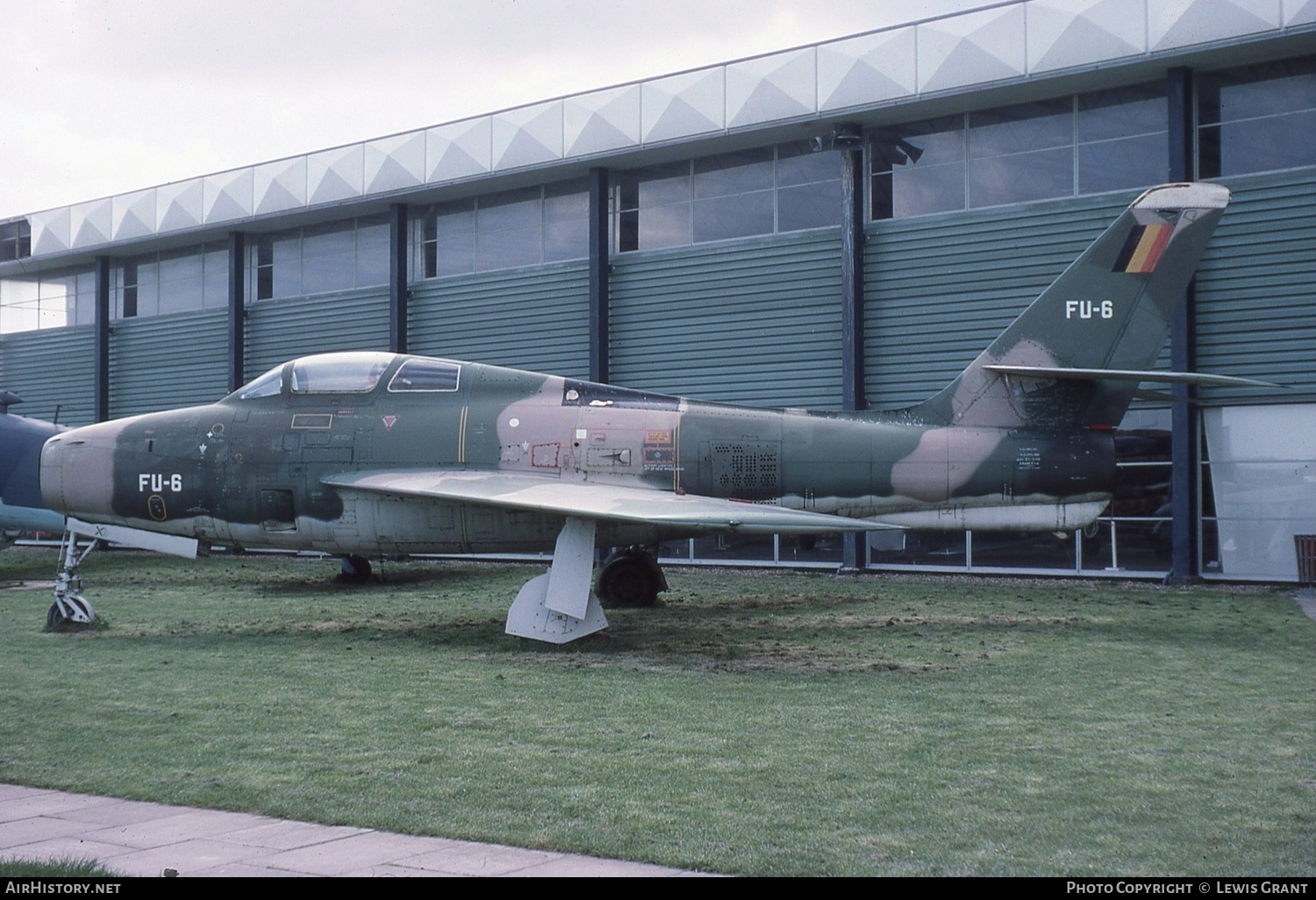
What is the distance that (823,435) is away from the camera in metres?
15.0

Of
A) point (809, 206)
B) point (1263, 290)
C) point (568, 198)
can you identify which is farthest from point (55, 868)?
point (568, 198)

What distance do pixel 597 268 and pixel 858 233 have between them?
6.89 m

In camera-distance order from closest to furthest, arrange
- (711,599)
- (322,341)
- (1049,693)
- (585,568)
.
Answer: (1049,693) → (585,568) → (711,599) → (322,341)

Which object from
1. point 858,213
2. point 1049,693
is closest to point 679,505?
point 1049,693

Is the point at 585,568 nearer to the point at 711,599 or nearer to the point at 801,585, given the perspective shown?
the point at 711,599

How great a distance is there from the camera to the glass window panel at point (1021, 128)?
23.6 m

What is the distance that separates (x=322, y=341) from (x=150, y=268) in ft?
30.1

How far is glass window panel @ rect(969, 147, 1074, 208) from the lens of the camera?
23.6 meters

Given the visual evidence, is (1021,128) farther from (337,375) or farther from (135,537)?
(135,537)

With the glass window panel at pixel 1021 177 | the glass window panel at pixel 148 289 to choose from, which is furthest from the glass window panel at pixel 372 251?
the glass window panel at pixel 1021 177

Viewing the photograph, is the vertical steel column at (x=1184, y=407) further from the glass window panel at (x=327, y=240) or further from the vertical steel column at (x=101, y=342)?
the vertical steel column at (x=101, y=342)

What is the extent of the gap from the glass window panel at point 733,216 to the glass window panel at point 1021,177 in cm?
497

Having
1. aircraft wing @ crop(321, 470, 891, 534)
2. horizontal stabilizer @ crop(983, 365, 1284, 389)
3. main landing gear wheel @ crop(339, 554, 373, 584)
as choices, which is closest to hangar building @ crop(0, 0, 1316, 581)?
horizontal stabilizer @ crop(983, 365, 1284, 389)

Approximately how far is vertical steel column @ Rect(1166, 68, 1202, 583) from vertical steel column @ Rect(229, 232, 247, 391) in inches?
1053
